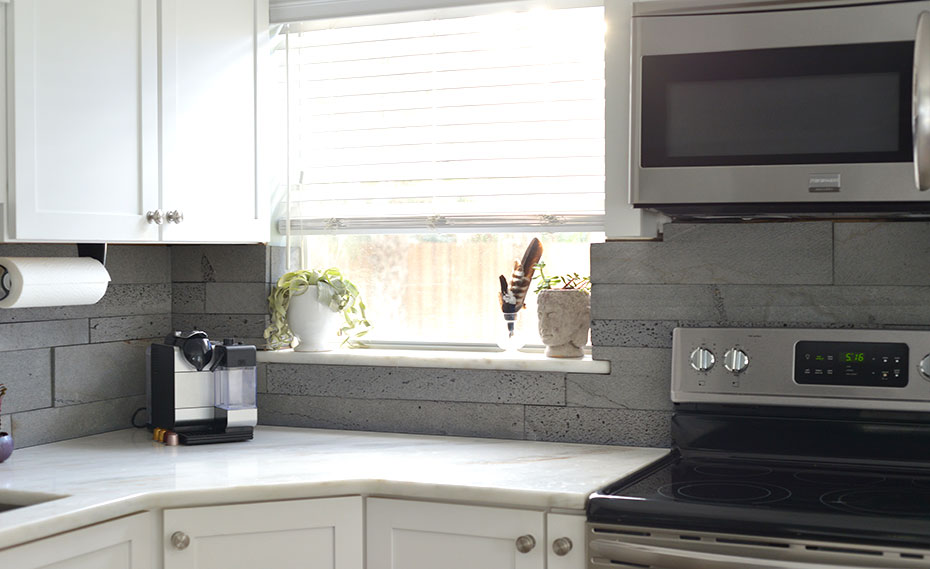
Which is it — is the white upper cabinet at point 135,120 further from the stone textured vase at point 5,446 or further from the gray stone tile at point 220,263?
the stone textured vase at point 5,446

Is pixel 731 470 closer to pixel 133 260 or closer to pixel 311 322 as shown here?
pixel 311 322

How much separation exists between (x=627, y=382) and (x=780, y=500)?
609 mm

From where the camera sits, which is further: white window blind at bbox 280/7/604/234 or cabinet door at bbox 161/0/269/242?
white window blind at bbox 280/7/604/234

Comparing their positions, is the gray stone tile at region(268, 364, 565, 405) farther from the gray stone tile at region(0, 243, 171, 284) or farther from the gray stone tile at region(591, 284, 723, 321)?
the gray stone tile at region(0, 243, 171, 284)

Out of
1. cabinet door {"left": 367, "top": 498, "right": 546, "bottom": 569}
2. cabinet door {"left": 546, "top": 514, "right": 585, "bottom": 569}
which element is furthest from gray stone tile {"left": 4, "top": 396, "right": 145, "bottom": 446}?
cabinet door {"left": 546, "top": 514, "right": 585, "bottom": 569}

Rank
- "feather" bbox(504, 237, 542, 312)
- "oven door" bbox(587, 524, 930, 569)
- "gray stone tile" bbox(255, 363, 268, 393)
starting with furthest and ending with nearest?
1. "gray stone tile" bbox(255, 363, 268, 393)
2. "feather" bbox(504, 237, 542, 312)
3. "oven door" bbox(587, 524, 930, 569)

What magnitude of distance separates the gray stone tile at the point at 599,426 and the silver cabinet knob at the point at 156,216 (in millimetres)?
1008

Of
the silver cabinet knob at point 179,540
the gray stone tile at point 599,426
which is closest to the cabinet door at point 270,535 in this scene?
the silver cabinet knob at point 179,540

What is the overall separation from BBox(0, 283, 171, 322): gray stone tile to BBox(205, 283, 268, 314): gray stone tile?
134 millimetres

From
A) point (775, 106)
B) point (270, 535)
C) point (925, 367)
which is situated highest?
point (775, 106)

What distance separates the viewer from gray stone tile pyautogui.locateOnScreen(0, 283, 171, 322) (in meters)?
2.37

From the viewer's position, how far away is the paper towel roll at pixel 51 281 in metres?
2.12

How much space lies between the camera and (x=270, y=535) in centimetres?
197

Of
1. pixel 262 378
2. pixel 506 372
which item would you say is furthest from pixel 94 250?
pixel 506 372
